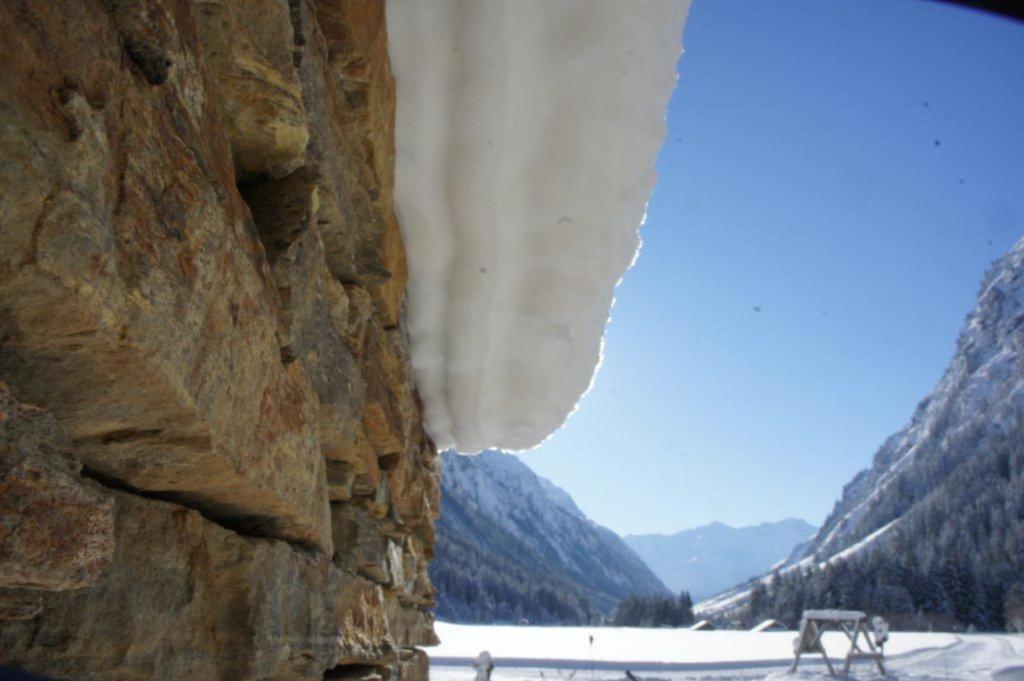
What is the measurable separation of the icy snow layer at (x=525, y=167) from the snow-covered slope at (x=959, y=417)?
119 metres

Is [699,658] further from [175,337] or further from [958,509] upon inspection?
[958,509]

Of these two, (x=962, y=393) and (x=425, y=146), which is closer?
(x=425, y=146)

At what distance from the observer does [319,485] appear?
6.52 ft

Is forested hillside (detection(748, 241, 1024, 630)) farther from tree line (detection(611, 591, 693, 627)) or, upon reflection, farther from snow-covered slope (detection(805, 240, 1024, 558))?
tree line (detection(611, 591, 693, 627))

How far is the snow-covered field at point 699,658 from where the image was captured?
17.3 meters

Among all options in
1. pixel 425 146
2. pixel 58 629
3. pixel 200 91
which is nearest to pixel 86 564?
pixel 58 629

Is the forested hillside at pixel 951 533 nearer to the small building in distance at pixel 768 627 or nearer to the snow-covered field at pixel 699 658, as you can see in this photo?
the small building in distance at pixel 768 627

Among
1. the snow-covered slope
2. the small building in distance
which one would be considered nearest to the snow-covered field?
the small building in distance

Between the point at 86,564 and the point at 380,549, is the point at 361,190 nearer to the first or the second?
the point at 380,549

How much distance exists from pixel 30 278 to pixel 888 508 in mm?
142448

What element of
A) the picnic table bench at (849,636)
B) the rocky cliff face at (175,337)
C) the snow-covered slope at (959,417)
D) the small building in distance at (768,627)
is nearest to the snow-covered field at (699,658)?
the picnic table bench at (849,636)

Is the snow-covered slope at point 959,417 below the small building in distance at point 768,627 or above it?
above

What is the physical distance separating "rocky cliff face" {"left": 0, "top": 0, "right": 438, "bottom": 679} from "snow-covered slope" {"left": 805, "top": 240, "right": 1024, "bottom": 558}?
121 metres

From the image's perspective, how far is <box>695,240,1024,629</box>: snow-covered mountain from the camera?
202 feet
